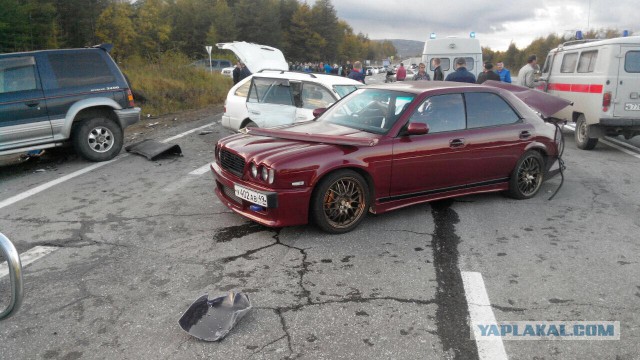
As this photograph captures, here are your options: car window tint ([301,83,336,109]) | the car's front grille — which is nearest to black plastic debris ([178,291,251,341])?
the car's front grille

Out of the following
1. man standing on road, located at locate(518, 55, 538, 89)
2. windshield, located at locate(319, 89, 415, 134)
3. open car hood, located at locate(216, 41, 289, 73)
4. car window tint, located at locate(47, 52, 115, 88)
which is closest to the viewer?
windshield, located at locate(319, 89, 415, 134)

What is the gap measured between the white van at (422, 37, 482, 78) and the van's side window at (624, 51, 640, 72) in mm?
7854

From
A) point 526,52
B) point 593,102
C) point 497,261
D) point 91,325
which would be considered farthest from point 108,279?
point 526,52

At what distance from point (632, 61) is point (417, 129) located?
6.67 meters

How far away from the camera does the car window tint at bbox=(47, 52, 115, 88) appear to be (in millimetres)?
7938

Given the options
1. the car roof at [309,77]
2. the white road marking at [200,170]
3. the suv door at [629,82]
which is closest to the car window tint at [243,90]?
the car roof at [309,77]

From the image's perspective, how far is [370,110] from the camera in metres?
5.62

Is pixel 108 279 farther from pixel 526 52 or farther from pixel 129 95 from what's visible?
pixel 526 52

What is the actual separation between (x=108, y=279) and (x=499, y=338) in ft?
10.1

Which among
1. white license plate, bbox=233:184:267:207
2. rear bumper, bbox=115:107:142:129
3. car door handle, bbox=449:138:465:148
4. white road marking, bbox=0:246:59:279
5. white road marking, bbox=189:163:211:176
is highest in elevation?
rear bumper, bbox=115:107:142:129

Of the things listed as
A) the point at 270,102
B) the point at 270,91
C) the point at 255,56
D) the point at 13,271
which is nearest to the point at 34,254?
the point at 13,271

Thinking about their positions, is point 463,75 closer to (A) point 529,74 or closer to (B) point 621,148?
(A) point 529,74

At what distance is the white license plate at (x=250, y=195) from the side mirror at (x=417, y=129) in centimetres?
172

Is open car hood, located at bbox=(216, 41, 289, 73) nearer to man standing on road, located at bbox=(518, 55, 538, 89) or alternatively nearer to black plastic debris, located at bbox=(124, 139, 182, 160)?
black plastic debris, located at bbox=(124, 139, 182, 160)
